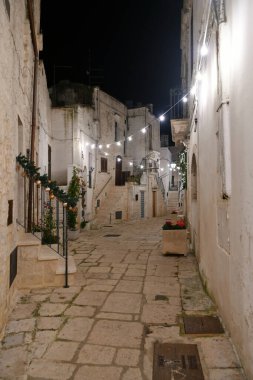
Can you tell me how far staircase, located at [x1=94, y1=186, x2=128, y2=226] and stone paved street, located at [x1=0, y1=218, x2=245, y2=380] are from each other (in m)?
12.3

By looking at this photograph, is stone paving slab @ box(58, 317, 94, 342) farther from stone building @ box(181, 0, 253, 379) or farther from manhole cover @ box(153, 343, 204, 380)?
stone building @ box(181, 0, 253, 379)

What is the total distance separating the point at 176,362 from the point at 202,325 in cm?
99

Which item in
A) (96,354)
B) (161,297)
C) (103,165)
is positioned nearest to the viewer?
(96,354)

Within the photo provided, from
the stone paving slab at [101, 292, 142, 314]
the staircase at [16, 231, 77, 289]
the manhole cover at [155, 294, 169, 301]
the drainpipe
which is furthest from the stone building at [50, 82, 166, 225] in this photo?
the manhole cover at [155, 294, 169, 301]

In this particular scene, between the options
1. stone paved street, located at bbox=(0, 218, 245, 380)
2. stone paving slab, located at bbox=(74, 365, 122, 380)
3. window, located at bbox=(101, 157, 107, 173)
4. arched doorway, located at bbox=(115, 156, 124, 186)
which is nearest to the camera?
stone paving slab, located at bbox=(74, 365, 122, 380)

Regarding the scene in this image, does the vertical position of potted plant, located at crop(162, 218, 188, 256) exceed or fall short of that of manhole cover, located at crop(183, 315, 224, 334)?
it exceeds it

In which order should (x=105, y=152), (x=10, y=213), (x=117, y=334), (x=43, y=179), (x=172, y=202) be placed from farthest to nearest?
1. (x=172, y=202)
2. (x=105, y=152)
3. (x=43, y=179)
4. (x=10, y=213)
5. (x=117, y=334)

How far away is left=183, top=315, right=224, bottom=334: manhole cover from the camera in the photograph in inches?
159

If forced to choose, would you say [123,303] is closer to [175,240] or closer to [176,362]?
[176,362]

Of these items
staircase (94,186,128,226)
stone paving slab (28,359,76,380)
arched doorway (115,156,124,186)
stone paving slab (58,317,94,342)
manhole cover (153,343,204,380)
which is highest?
arched doorway (115,156,124,186)

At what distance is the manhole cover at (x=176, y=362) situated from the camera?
311 centimetres

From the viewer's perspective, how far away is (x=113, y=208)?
20.6 meters

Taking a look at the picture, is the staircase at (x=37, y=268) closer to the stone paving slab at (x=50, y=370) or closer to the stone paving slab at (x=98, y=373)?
the stone paving slab at (x=50, y=370)

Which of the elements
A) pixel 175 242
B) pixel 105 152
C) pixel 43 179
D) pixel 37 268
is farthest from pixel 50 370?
pixel 105 152
